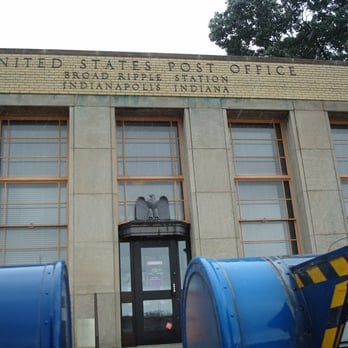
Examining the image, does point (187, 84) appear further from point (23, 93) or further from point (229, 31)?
point (229, 31)

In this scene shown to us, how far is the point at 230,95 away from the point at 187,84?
1203 mm

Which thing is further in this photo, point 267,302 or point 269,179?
point 269,179

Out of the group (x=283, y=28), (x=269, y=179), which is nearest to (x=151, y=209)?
(x=269, y=179)

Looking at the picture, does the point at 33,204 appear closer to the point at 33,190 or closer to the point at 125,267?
the point at 33,190

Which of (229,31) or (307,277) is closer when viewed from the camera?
(307,277)

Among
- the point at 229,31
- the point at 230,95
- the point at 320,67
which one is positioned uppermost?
the point at 229,31

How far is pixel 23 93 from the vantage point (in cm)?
1232

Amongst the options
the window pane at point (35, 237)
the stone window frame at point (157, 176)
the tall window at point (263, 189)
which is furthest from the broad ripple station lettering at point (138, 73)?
the window pane at point (35, 237)

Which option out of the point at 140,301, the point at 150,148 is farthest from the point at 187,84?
the point at 140,301

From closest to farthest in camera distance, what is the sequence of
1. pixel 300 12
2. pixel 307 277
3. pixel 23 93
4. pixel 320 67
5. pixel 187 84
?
pixel 307 277
pixel 23 93
pixel 187 84
pixel 320 67
pixel 300 12

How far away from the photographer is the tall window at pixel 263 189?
41.4ft

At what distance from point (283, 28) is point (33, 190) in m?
23.9

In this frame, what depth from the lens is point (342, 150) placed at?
13906 mm

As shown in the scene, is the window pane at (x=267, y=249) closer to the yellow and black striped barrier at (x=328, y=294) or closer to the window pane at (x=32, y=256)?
the window pane at (x=32, y=256)
